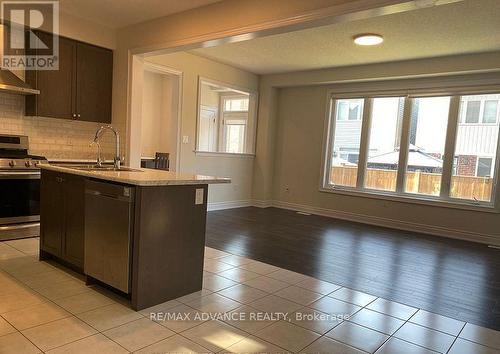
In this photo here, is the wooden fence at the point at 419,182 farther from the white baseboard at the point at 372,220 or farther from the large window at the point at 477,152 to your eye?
the white baseboard at the point at 372,220

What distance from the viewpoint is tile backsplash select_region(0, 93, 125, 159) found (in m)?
4.20

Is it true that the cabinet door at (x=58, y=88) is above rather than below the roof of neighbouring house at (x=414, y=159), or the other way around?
above

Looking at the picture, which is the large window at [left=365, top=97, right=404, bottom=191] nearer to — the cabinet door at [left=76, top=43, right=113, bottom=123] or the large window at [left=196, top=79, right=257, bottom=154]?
the large window at [left=196, top=79, right=257, bottom=154]

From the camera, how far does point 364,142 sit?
21.4ft

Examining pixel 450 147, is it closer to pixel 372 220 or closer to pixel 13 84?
pixel 372 220

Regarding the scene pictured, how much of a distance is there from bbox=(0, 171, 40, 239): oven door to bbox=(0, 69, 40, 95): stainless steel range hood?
90 centimetres

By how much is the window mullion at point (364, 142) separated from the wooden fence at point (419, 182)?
81mm

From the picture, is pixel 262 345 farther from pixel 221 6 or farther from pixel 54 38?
pixel 54 38

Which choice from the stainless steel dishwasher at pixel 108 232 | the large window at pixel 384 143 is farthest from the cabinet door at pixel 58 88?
the large window at pixel 384 143

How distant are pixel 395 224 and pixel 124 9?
517 centimetres

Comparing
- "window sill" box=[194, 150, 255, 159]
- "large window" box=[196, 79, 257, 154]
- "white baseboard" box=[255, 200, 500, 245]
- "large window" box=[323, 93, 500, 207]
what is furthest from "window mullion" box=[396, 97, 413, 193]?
"large window" box=[196, 79, 257, 154]

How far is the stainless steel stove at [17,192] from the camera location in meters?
3.74

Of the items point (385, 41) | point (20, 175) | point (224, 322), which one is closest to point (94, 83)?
point (20, 175)

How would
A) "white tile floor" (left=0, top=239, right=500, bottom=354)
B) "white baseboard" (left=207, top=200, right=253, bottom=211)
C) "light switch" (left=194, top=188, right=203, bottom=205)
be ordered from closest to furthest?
"white tile floor" (left=0, top=239, right=500, bottom=354)
"light switch" (left=194, top=188, right=203, bottom=205)
"white baseboard" (left=207, top=200, right=253, bottom=211)
